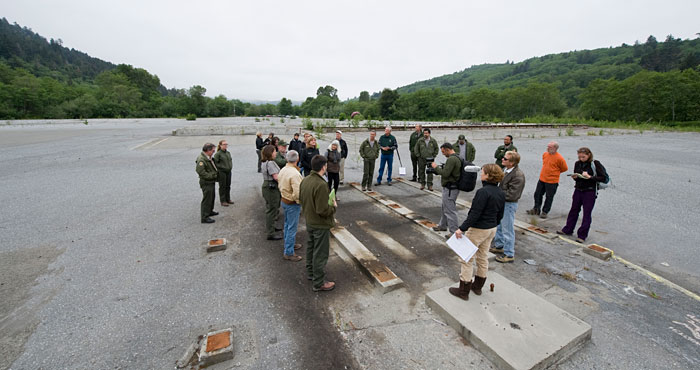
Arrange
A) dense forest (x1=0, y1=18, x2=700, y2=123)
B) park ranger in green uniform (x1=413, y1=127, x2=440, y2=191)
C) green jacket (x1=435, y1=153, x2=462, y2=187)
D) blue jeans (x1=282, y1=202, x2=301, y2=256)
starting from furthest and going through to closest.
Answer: dense forest (x1=0, y1=18, x2=700, y2=123)
park ranger in green uniform (x1=413, y1=127, x2=440, y2=191)
green jacket (x1=435, y1=153, x2=462, y2=187)
blue jeans (x1=282, y1=202, x2=301, y2=256)

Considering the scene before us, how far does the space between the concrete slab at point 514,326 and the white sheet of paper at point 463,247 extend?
2.17 feet

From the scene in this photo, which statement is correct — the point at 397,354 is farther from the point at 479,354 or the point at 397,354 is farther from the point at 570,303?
the point at 570,303

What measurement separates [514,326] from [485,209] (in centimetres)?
137

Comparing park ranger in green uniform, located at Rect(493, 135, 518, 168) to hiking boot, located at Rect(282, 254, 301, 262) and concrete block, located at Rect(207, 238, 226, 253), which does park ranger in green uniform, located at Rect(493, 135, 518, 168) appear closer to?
hiking boot, located at Rect(282, 254, 301, 262)

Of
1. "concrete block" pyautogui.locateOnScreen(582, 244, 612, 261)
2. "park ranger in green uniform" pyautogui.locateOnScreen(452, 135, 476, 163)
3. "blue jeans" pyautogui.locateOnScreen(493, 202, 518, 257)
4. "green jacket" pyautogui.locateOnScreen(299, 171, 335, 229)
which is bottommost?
"concrete block" pyautogui.locateOnScreen(582, 244, 612, 261)

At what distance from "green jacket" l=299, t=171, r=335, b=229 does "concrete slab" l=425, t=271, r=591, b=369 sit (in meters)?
1.76

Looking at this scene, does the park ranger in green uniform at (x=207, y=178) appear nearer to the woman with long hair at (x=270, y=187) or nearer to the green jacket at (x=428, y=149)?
the woman with long hair at (x=270, y=187)

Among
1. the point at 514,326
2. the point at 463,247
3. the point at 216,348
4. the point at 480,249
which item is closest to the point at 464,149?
the point at 480,249

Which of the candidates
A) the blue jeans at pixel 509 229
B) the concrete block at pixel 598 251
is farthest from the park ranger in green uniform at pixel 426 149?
the concrete block at pixel 598 251

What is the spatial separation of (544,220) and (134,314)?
820 cm

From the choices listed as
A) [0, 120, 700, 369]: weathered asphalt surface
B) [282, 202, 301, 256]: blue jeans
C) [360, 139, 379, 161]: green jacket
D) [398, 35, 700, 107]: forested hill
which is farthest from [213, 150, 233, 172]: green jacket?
[398, 35, 700, 107]: forested hill

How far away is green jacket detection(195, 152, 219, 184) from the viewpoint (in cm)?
627

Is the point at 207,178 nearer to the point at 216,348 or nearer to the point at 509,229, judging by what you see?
the point at 216,348

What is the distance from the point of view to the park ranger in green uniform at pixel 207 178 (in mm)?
6301
